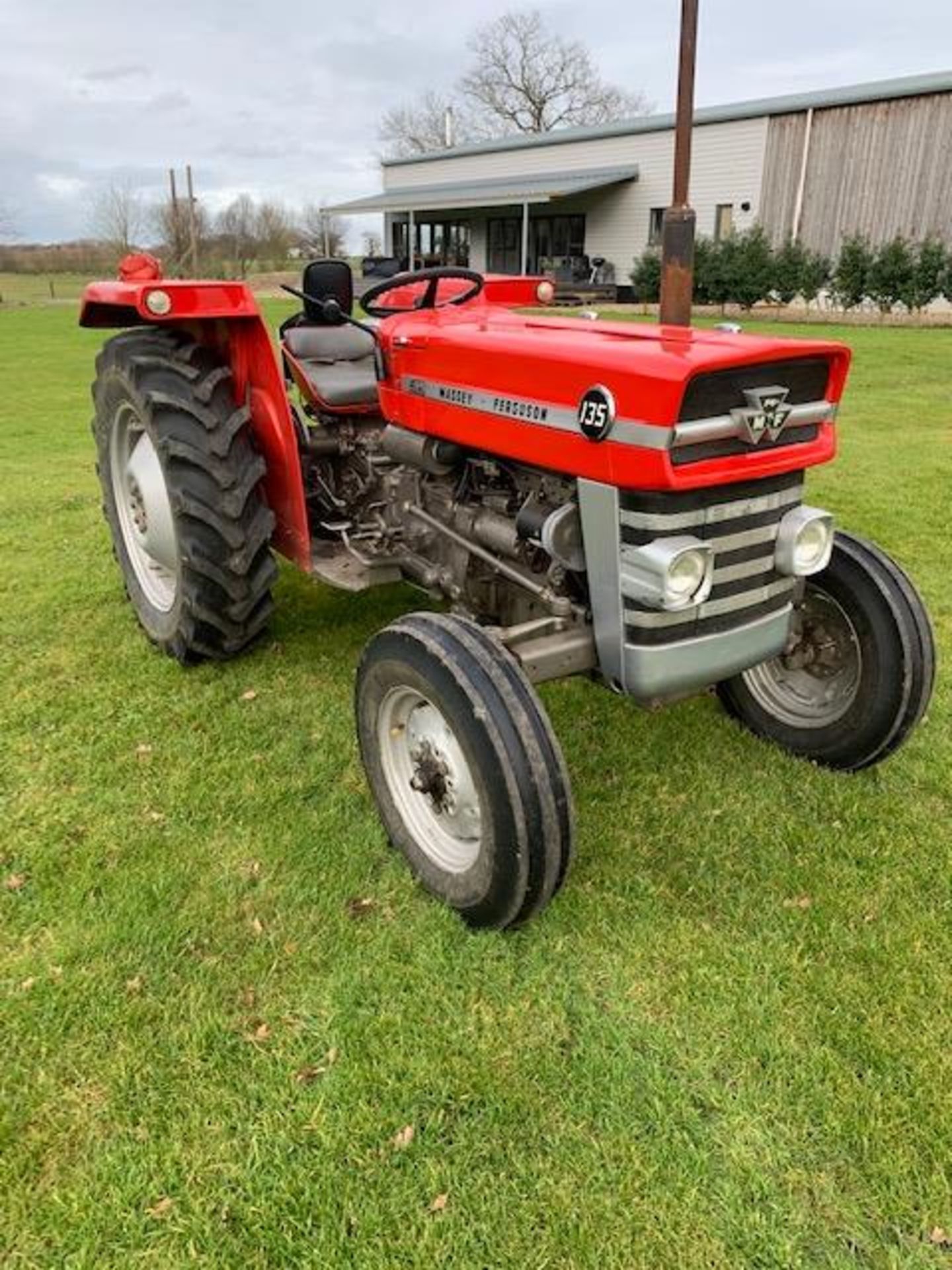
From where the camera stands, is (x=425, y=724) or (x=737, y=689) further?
(x=737, y=689)

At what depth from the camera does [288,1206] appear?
5.59ft

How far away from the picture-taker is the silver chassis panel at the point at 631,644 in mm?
2254

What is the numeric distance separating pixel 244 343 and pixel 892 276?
1853 cm

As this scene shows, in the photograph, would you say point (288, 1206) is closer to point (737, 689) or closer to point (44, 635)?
point (737, 689)

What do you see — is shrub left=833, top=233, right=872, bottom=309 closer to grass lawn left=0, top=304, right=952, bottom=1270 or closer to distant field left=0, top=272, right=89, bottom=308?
grass lawn left=0, top=304, right=952, bottom=1270

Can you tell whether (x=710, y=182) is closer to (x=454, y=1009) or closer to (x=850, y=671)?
(x=850, y=671)

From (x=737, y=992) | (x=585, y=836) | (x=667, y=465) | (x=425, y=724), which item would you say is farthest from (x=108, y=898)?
(x=667, y=465)

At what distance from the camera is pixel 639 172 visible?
84.0ft

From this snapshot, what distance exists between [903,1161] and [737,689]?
5.30ft

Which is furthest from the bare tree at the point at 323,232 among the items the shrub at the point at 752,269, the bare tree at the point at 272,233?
the shrub at the point at 752,269

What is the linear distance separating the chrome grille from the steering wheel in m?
1.35

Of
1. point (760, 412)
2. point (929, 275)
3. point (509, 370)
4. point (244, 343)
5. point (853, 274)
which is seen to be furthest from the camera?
point (853, 274)

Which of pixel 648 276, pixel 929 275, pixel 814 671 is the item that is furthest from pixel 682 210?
pixel 648 276

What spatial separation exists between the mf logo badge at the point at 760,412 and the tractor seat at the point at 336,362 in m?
1.75
